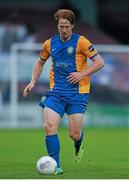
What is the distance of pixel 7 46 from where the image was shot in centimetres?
3055

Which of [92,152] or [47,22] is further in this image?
[47,22]

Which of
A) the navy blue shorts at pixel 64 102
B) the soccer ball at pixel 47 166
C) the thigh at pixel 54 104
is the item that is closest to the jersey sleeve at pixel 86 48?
the navy blue shorts at pixel 64 102

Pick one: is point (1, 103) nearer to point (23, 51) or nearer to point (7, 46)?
point (23, 51)

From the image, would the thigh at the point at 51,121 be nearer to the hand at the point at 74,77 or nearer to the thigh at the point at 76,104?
the thigh at the point at 76,104

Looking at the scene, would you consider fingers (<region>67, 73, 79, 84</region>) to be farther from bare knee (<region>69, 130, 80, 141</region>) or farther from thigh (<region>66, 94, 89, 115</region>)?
bare knee (<region>69, 130, 80, 141</region>)

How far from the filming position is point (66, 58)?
1198cm

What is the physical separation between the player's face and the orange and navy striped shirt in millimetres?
187

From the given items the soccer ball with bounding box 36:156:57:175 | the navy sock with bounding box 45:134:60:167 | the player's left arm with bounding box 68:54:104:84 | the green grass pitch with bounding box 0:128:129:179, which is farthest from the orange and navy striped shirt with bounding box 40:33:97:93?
the green grass pitch with bounding box 0:128:129:179

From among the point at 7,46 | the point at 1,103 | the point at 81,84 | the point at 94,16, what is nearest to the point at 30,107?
the point at 1,103

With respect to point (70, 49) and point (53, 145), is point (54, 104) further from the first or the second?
point (70, 49)

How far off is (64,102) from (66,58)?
0.65 m

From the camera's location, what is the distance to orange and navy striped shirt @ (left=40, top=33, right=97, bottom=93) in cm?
1195

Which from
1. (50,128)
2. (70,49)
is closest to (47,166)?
(50,128)

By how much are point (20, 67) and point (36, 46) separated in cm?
114
